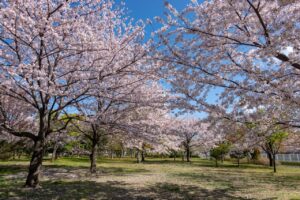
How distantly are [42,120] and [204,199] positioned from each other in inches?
258

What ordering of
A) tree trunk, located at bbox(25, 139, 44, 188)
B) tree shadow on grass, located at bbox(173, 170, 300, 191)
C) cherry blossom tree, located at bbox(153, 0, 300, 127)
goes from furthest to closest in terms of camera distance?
tree shadow on grass, located at bbox(173, 170, 300, 191)
tree trunk, located at bbox(25, 139, 44, 188)
cherry blossom tree, located at bbox(153, 0, 300, 127)

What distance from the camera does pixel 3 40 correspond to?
800cm

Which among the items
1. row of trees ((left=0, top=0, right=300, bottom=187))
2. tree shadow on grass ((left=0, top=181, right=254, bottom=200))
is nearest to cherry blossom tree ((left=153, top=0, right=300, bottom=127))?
row of trees ((left=0, top=0, right=300, bottom=187))

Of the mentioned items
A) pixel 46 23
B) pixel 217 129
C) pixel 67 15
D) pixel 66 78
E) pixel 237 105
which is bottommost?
pixel 217 129

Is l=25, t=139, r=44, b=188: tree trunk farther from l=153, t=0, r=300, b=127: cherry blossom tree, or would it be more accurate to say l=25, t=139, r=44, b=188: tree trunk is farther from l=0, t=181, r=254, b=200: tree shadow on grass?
l=153, t=0, r=300, b=127: cherry blossom tree

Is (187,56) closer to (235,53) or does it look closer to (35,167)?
(235,53)

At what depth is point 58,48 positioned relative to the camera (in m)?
7.55

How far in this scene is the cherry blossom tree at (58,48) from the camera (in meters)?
6.83

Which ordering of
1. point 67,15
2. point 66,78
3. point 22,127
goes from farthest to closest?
point 22,127 < point 66,78 < point 67,15

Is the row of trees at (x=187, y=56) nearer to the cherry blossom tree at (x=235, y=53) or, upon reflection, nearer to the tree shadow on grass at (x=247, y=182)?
the cherry blossom tree at (x=235, y=53)

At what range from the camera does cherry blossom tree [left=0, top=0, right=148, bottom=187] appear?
6.83 m

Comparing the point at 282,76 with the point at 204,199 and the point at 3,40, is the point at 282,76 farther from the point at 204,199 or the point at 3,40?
the point at 3,40

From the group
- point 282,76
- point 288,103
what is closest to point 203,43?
point 282,76

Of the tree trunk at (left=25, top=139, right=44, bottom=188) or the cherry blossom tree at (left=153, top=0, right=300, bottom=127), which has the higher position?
A: the cherry blossom tree at (left=153, top=0, right=300, bottom=127)
